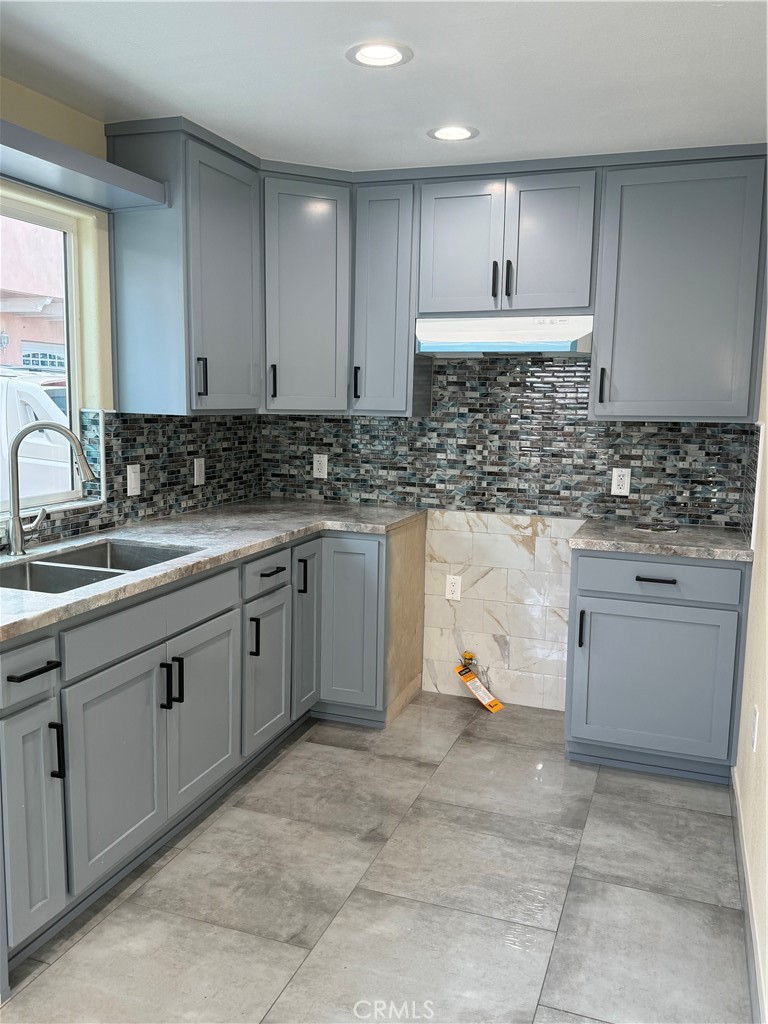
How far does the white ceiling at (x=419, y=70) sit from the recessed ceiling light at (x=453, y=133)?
0.05m

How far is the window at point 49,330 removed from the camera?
271cm

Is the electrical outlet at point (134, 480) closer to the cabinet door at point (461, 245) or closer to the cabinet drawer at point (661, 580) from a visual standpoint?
the cabinet door at point (461, 245)

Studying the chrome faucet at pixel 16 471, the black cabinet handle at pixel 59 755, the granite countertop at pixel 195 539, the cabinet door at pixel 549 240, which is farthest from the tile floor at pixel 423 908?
the cabinet door at pixel 549 240

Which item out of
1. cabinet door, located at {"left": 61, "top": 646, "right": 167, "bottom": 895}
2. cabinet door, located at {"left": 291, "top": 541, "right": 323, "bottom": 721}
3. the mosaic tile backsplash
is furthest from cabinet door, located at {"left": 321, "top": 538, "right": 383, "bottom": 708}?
cabinet door, located at {"left": 61, "top": 646, "right": 167, "bottom": 895}

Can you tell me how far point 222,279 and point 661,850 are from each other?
8.40ft

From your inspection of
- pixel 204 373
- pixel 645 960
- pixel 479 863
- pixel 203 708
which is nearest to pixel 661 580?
A: pixel 479 863

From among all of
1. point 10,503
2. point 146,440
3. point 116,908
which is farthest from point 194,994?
point 146,440

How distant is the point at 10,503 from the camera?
2.58 metres

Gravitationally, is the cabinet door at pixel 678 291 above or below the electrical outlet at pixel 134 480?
above

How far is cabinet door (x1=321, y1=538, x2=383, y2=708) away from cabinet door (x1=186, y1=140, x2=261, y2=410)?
0.76 m

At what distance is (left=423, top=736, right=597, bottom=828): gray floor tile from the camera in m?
2.92

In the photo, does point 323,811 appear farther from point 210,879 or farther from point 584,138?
point 584,138

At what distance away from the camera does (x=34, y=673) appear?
1933 millimetres

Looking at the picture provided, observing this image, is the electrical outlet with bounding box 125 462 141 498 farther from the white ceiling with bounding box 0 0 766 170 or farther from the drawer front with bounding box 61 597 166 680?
the white ceiling with bounding box 0 0 766 170
